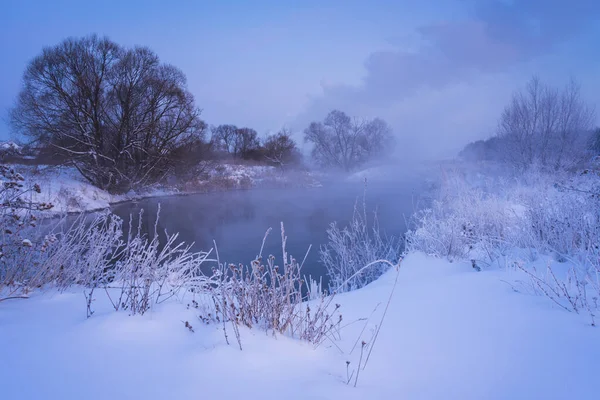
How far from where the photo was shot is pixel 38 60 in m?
17.8

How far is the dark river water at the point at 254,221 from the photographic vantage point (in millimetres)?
9742

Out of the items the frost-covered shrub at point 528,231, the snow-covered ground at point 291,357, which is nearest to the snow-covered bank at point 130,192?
the snow-covered ground at point 291,357

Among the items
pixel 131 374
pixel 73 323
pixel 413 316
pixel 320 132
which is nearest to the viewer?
pixel 131 374

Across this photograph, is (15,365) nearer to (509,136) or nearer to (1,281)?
(1,281)

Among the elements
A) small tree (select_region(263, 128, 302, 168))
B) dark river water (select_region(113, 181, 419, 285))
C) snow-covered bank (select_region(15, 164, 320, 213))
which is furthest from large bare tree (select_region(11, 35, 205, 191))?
small tree (select_region(263, 128, 302, 168))

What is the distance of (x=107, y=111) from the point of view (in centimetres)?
2078

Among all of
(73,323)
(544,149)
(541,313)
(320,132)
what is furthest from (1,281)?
(320,132)

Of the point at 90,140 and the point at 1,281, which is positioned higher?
the point at 90,140

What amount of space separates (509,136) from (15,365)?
22627 mm

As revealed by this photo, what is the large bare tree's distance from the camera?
59.5 feet

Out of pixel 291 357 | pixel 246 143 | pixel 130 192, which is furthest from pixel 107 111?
pixel 246 143

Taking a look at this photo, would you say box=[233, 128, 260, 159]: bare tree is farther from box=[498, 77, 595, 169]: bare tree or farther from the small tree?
box=[498, 77, 595, 169]: bare tree

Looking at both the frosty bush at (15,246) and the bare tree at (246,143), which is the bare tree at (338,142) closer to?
the bare tree at (246,143)

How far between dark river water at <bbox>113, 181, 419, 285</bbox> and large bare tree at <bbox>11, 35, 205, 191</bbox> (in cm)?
317
